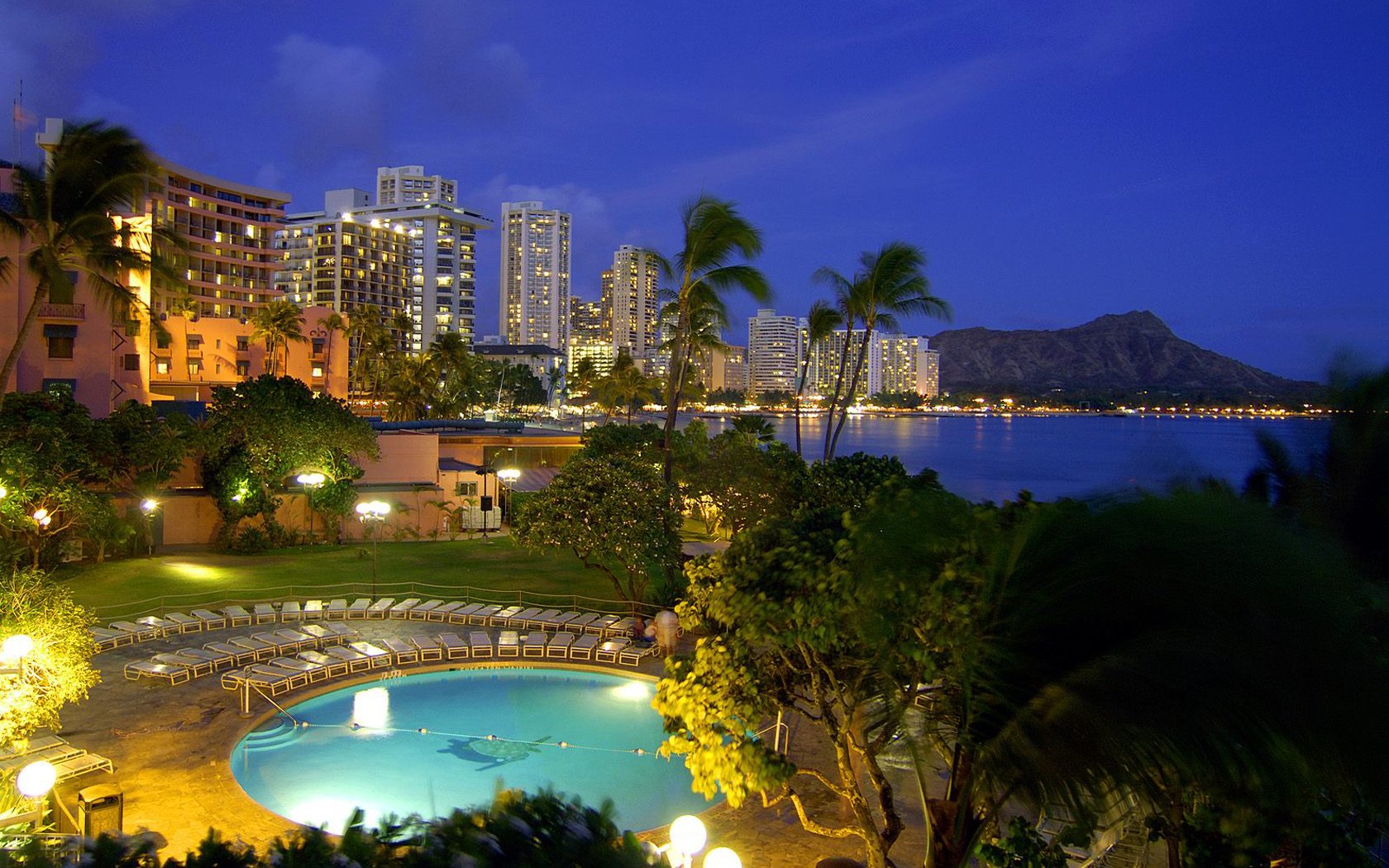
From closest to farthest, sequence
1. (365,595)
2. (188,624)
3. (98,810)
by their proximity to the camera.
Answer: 1. (98,810)
2. (188,624)
3. (365,595)

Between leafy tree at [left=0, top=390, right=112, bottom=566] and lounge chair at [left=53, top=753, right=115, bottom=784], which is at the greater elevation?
leafy tree at [left=0, top=390, right=112, bottom=566]

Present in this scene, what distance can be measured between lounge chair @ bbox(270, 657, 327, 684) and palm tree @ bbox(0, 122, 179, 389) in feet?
31.4

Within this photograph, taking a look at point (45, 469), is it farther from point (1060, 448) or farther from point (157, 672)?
point (1060, 448)

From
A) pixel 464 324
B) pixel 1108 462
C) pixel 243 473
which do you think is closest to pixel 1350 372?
pixel 243 473

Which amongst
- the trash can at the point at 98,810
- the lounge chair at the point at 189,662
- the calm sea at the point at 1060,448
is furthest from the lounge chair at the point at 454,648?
the calm sea at the point at 1060,448

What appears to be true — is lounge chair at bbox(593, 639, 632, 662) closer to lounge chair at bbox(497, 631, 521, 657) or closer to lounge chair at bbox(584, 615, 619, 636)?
lounge chair at bbox(584, 615, 619, 636)

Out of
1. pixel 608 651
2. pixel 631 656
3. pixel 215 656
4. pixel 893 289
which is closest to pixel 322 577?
pixel 215 656

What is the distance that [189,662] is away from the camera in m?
13.5

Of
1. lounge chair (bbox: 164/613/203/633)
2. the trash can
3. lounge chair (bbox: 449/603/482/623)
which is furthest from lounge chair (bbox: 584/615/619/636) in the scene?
the trash can

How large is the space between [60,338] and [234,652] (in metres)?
23.9

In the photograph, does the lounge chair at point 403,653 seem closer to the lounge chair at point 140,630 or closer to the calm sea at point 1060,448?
the lounge chair at point 140,630

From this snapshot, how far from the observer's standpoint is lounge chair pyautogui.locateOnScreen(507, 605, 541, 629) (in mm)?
16984

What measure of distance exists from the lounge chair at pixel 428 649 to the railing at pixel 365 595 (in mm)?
2787

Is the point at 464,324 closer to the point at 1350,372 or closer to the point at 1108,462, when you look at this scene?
the point at 1108,462
